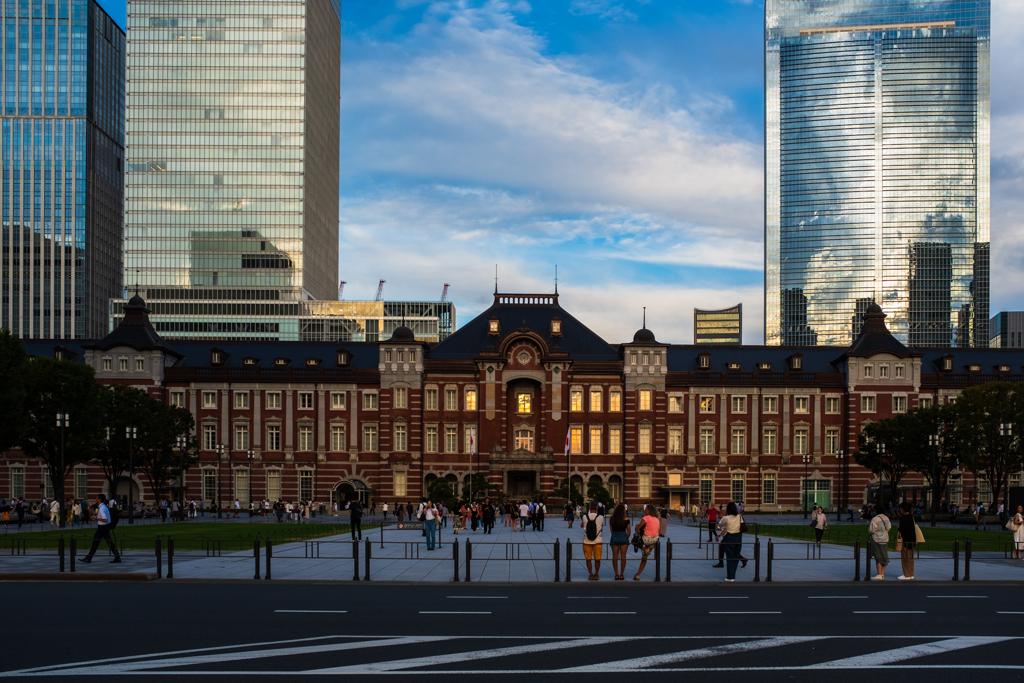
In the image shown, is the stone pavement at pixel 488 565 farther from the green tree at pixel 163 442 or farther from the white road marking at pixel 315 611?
the green tree at pixel 163 442

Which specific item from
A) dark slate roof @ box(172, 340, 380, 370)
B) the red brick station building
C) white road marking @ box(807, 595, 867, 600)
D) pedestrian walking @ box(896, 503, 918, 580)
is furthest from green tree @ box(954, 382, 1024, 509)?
dark slate roof @ box(172, 340, 380, 370)

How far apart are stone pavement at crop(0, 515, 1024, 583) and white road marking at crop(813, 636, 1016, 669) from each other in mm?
8813

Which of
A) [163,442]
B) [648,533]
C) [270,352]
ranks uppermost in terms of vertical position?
[270,352]

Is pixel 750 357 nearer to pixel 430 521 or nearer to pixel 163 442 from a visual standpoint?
pixel 163 442

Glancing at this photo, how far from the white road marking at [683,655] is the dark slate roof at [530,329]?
70.6 meters

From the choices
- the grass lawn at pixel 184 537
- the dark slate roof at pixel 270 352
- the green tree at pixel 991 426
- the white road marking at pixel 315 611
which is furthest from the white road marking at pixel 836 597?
the dark slate roof at pixel 270 352

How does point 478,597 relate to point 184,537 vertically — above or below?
above

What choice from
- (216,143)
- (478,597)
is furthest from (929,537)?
(216,143)

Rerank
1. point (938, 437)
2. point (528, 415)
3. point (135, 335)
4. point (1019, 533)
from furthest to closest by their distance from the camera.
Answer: point (528, 415)
point (135, 335)
point (938, 437)
point (1019, 533)

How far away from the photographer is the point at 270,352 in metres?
94.1

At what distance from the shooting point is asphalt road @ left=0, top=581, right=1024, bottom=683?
1534 cm

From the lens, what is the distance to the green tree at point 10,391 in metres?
55.8

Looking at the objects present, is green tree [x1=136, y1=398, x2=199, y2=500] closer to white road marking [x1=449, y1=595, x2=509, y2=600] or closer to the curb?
the curb

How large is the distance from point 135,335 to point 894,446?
69694mm
